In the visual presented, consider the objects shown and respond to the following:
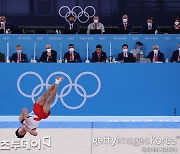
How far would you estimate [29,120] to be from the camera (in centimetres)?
515

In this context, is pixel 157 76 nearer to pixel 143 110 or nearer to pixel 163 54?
pixel 143 110

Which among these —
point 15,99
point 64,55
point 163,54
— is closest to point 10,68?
point 15,99

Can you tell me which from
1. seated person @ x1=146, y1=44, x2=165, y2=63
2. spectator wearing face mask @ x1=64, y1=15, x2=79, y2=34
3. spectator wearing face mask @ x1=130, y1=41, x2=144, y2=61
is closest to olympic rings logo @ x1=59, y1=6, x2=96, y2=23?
spectator wearing face mask @ x1=64, y1=15, x2=79, y2=34

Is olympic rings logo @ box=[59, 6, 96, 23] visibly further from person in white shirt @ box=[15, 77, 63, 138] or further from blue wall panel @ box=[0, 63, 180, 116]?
person in white shirt @ box=[15, 77, 63, 138]

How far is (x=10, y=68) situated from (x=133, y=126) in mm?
5436

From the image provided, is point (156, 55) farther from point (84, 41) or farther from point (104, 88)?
point (104, 88)

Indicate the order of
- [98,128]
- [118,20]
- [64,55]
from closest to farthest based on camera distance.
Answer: [98,128] < [64,55] < [118,20]

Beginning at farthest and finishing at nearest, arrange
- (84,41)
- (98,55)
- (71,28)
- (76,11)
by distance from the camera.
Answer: (76,11) < (71,28) < (84,41) < (98,55)

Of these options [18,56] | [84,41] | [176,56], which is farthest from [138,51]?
[18,56]

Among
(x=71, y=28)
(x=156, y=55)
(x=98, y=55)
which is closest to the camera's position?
(x=98, y=55)

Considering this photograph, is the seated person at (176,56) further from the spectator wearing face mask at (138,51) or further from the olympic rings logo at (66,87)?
the olympic rings logo at (66,87)

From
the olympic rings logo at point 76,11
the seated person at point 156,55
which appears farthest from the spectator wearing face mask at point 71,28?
the olympic rings logo at point 76,11

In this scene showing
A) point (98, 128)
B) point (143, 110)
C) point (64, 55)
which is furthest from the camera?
point (64, 55)

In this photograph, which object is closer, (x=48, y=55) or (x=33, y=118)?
(x=33, y=118)
